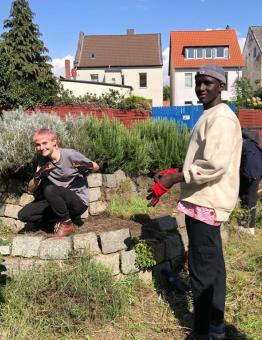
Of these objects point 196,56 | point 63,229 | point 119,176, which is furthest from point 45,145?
point 196,56

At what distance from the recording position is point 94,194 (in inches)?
224

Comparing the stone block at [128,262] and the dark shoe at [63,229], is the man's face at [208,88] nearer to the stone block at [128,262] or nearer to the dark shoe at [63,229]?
the stone block at [128,262]

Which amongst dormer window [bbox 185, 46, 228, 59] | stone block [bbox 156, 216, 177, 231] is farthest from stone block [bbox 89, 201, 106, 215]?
dormer window [bbox 185, 46, 228, 59]

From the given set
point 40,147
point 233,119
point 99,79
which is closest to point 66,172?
point 40,147

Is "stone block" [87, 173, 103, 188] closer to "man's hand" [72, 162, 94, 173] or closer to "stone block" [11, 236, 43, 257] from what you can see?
"man's hand" [72, 162, 94, 173]

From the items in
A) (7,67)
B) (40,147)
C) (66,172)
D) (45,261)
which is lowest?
(45,261)

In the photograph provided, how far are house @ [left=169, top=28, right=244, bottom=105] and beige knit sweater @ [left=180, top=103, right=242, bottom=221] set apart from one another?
40.9 m

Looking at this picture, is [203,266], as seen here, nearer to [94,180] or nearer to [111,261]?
[111,261]

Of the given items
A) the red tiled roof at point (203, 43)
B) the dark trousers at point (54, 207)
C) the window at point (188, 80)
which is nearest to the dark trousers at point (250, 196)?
the dark trousers at point (54, 207)

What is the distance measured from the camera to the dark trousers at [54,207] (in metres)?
4.34

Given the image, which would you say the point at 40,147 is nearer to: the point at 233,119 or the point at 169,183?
the point at 169,183

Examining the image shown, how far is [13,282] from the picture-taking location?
3.68 metres

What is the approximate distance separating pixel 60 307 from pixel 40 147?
62.9 inches

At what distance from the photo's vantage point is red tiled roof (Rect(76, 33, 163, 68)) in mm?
46794
